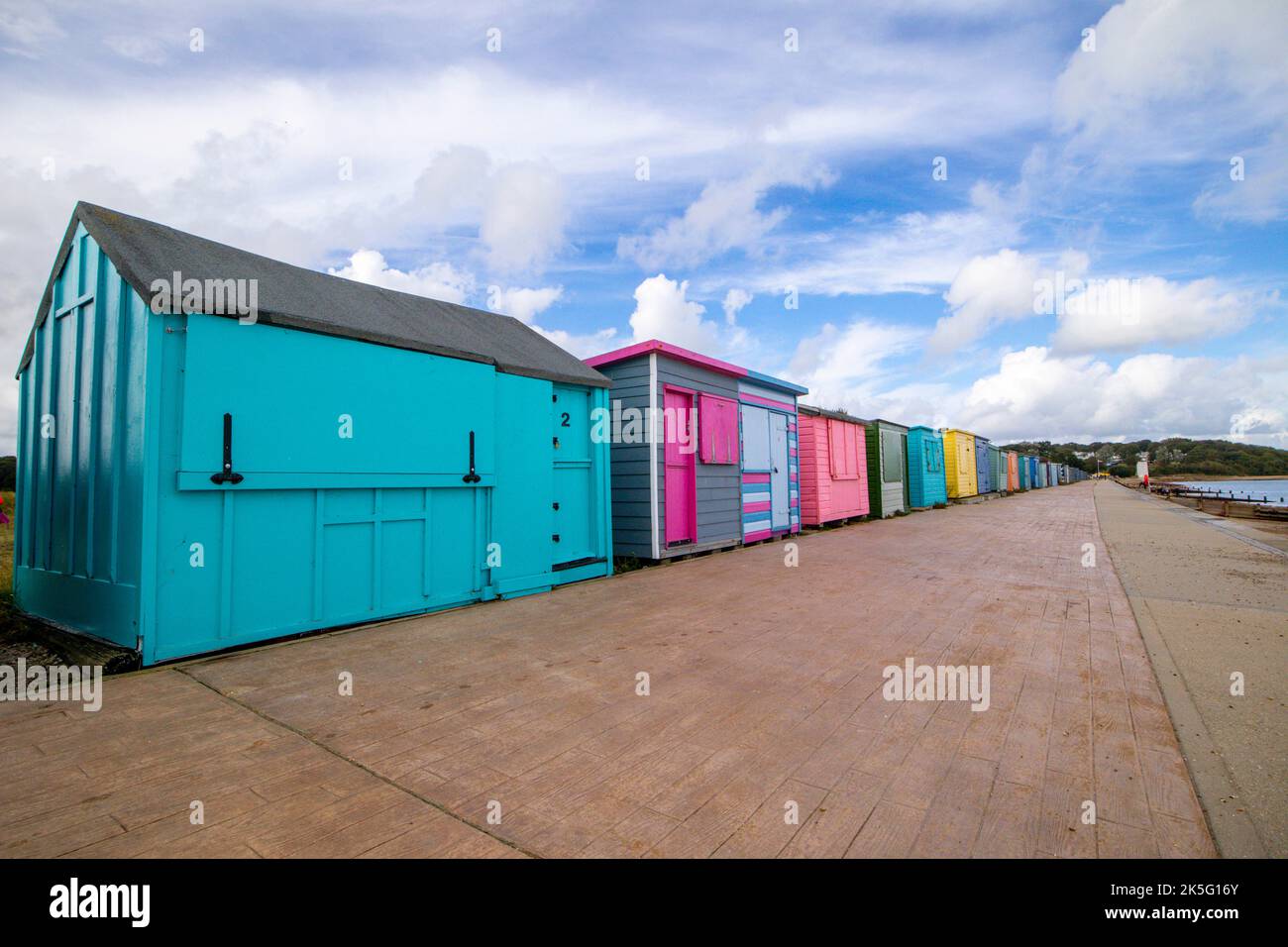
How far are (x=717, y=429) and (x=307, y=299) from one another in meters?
6.60

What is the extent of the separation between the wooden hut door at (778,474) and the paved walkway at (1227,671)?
5.62 metres

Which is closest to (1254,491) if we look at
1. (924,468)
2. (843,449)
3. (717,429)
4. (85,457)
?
(924,468)

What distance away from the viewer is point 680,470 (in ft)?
31.0

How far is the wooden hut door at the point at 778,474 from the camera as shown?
1205cm

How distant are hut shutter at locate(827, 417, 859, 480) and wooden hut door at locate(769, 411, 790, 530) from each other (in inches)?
98.2

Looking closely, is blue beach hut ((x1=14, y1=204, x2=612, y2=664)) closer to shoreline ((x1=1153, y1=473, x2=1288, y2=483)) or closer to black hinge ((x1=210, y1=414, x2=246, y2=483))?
black hinge ((x1=210, y1=414, x2=246, y2=483))

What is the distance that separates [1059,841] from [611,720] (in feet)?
6.37

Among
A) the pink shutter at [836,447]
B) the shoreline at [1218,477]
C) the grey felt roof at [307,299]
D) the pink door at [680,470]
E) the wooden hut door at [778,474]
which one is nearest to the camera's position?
the grey felt roof at [307,299]

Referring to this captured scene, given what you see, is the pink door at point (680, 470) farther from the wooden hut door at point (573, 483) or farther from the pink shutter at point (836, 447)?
the pink shutter at point (836, 447)

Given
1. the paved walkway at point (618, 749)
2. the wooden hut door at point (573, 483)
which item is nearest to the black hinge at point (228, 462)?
the paved walkway at point (618, 749)

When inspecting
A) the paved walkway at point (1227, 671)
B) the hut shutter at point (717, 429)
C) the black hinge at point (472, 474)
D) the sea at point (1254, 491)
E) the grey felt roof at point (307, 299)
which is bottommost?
the paved walkway at point (1227, 671)

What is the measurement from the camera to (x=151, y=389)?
387 centimetres
